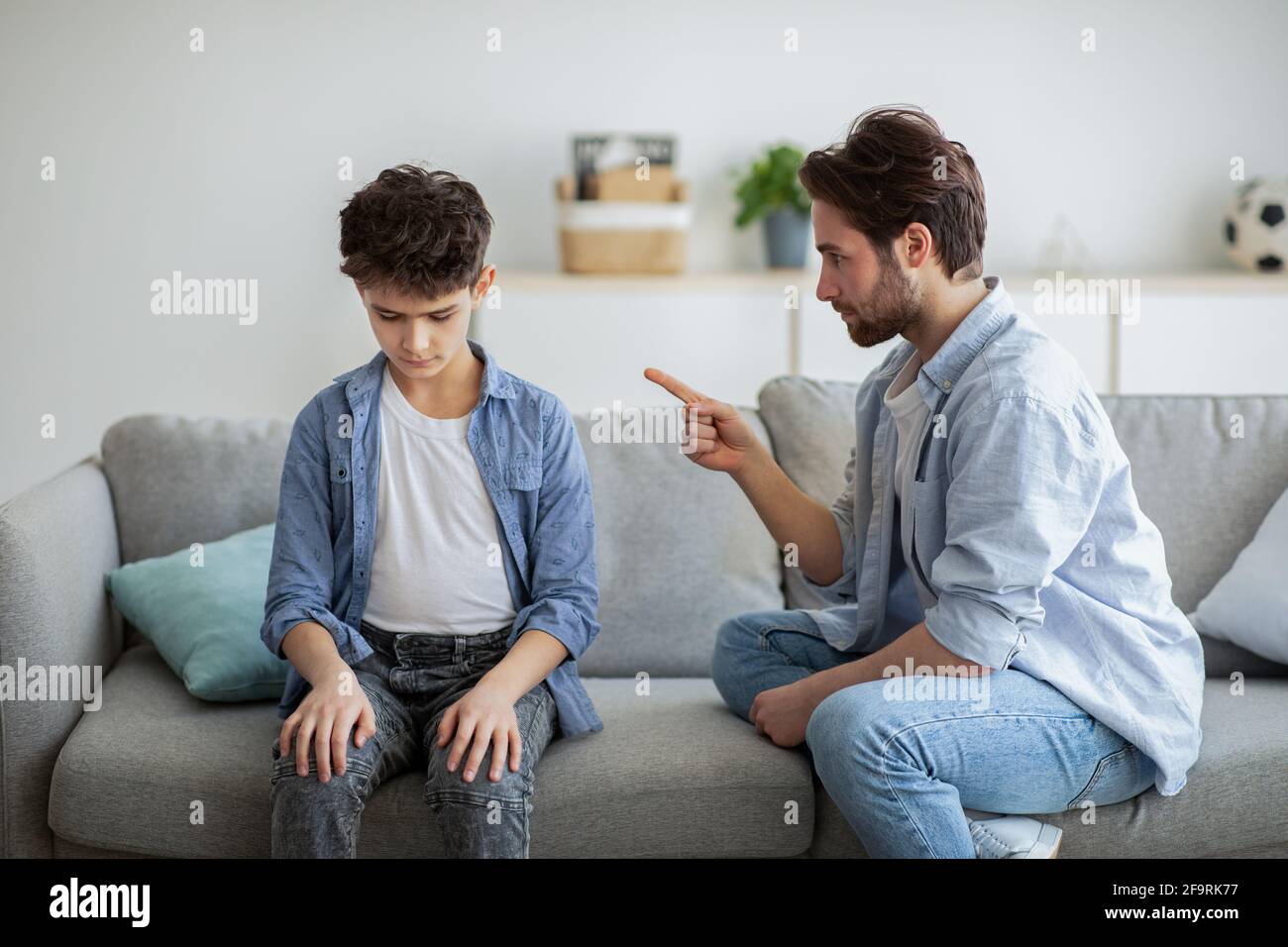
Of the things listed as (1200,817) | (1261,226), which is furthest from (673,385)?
(1261,226)

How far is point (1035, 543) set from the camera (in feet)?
4.78

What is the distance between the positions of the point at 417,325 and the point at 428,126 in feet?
6.68

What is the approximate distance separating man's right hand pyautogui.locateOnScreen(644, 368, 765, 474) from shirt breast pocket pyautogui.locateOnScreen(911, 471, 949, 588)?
27 cm

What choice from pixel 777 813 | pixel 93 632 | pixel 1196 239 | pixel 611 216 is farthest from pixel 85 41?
pixel 1196 239

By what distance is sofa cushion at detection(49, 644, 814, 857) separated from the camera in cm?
160

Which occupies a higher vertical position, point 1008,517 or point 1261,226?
point 1261,226

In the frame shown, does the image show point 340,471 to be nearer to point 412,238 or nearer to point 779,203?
point 412,238

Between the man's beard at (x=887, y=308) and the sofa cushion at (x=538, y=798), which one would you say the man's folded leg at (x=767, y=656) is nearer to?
the sofa cushion at (x=538, y=798)

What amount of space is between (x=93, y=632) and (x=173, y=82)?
194cm

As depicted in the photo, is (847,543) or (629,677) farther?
(629,677)

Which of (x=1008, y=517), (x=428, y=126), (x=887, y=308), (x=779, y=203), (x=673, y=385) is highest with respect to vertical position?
(x=428, y=126)

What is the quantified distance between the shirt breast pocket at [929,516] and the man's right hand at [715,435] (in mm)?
271

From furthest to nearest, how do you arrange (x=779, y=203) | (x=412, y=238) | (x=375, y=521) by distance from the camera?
1. (x=779, y=203)
2. (x=375, y=521)
3. (x=412, y=238)

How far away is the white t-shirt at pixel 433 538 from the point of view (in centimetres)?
167
